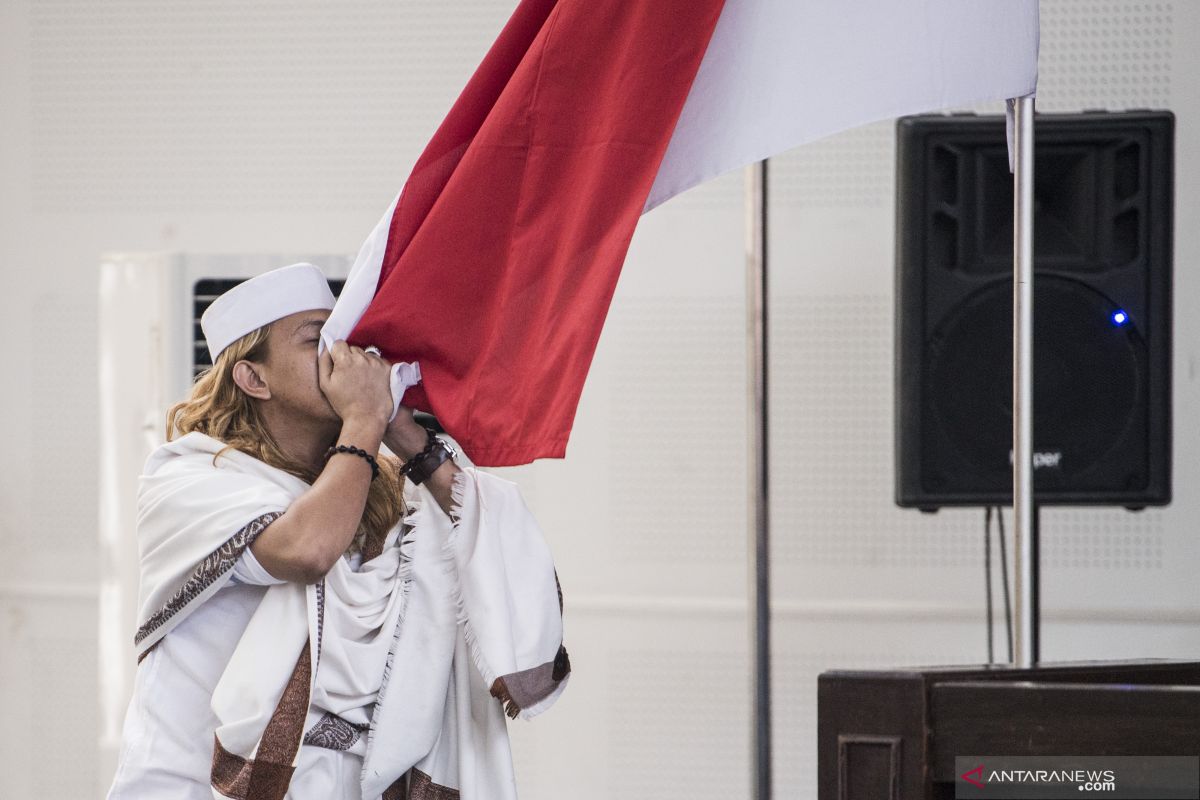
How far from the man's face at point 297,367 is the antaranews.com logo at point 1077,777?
1.08 m

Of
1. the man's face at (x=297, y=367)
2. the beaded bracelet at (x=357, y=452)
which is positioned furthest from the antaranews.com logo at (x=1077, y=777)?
the man's face at (x=297, y=367)

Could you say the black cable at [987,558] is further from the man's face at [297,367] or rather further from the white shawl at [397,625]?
the man's face at [297,367]

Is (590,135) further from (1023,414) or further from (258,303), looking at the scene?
(1023,414)

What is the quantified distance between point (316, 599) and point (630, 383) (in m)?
1.61

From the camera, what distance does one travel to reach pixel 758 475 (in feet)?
6.58

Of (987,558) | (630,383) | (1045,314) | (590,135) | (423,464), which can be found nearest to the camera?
(590,135)

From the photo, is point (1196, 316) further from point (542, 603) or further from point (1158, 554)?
point (542, 603)

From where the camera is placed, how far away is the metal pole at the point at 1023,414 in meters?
1.46

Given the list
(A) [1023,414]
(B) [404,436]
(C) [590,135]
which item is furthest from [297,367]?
(A) [1023,414]

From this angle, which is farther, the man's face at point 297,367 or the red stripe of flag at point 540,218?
the man's face at point 297,367

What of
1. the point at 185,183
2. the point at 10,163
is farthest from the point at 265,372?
the point at 10,163

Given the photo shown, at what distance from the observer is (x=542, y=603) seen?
1716mm

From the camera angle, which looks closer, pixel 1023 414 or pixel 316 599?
pixel 1023 414

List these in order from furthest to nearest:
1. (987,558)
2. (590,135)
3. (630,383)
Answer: (630,383) → (987,558) → (590,135)
